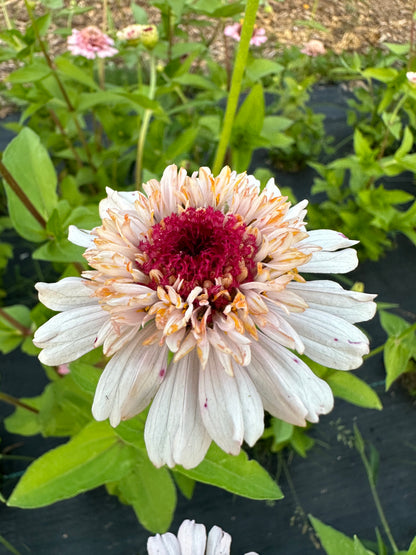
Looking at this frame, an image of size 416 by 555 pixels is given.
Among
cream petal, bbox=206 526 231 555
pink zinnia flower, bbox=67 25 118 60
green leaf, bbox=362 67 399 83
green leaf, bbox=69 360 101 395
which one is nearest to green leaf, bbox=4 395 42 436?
green leaf, bbox=69 360 101 395

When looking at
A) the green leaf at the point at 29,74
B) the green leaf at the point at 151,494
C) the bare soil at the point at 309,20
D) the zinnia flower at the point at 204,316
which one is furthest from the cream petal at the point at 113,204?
the bare soil at the point at 309,20

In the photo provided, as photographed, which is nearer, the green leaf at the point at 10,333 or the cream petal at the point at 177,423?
the cream petal at the point at 177,423

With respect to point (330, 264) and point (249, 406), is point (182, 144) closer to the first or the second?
point (330, 264)

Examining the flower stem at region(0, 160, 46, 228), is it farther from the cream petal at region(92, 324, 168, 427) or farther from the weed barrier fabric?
the weed barrier fabric

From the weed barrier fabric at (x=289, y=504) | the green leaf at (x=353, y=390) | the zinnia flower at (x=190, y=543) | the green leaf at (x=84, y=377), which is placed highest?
the green leaf at (x=84, y=377)

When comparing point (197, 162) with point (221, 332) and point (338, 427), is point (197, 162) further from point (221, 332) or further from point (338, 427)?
point (221, 332)

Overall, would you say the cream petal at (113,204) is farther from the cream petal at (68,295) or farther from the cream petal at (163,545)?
the cream petal at (163,545)

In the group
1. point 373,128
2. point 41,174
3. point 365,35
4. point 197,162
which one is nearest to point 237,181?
point 41,174
